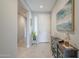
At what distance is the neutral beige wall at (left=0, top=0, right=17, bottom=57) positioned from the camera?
278 centimetres

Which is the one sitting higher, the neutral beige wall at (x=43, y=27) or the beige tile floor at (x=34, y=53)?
the neutral beige wall at (x=43, y=27)

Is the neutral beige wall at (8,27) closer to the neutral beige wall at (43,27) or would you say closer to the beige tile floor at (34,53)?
the beige tile floor at (34,53)

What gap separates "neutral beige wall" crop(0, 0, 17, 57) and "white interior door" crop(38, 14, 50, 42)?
6.00 m

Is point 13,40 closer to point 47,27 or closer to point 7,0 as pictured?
point 7,0

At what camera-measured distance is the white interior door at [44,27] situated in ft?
29.6

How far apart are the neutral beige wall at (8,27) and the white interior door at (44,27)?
A: 600 centimetres

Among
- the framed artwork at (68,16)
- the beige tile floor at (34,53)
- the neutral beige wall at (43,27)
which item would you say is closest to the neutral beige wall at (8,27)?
the framed artwork at (68,16)

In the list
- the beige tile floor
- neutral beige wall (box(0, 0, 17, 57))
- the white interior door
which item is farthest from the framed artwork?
the white interior door

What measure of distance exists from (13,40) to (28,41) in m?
3.91

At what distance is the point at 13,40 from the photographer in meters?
2.99

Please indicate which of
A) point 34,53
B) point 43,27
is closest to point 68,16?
point 34,53

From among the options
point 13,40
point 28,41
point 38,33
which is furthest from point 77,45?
point 38,33

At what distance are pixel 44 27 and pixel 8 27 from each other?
6280 millimetres

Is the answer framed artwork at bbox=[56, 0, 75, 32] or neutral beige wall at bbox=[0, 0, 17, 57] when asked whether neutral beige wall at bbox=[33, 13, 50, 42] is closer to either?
framed artwork at bbox=[56, 0, 75, 32]
